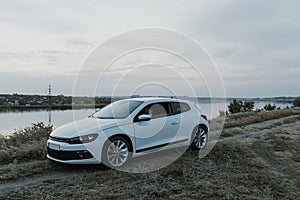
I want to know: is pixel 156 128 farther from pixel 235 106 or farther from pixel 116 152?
pixel 235 106

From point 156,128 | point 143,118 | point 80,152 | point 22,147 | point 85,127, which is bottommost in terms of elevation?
point 22,147

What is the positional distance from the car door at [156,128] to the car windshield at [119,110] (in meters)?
0.27

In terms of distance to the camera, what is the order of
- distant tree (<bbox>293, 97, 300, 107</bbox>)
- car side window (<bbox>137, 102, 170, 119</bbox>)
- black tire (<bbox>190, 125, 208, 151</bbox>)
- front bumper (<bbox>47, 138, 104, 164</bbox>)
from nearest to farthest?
front bumper (<bbox>47, 138, 104, 164</bbox>), car side window (<bbox>137, 102, 170, 119</bbox>), black tire (<bbox>190, 125, 208, 151</bbox>), distant tree (<bbox>293, 97, 300, 107</bbox>)

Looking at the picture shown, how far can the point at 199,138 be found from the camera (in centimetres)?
743

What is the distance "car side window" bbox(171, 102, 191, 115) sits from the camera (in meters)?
6.98

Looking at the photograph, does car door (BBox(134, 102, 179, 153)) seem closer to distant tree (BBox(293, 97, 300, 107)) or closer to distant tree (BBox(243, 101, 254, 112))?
distant tree (BBox(243, 101, 254, 112))

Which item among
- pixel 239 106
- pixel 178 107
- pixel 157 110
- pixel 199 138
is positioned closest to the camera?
pixel 157 110

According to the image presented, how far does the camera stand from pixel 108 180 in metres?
4.78

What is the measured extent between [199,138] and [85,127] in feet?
10.7

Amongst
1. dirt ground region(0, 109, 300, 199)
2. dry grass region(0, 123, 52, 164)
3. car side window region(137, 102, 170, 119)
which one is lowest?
dirt ground region(0, 109, 300, 199)

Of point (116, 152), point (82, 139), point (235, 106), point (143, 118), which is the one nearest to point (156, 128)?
point (143, 118)

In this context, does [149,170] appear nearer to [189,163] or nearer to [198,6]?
[189,163]

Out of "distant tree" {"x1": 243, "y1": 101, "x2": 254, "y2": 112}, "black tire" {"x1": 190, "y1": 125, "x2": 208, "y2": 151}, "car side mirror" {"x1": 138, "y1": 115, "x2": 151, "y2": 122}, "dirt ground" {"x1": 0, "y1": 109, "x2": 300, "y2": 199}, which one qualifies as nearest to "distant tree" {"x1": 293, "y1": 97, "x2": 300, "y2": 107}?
"distant tree" {"x1": 243, "y1": 101, "x2": 254, "y2": 112}

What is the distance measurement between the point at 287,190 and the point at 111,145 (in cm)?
324
